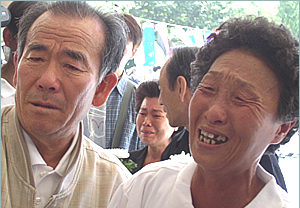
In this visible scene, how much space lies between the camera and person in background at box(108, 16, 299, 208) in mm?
1120

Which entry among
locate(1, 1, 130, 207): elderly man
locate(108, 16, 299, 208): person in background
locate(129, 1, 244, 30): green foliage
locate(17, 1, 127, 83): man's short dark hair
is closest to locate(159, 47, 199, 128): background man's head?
locate(17, 1, 127, 83): man's short dark hair

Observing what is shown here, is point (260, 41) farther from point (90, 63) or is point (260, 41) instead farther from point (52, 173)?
point (52, 173)

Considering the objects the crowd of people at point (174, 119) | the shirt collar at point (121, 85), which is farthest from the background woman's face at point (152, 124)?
the crowd of people at point (174, 119)

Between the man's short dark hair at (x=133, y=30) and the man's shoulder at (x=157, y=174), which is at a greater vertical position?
the man's short dark hair at (x=133, y=30)

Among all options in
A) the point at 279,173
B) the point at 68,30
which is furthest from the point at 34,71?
the point at 279,173

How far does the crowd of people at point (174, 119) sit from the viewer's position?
1.14 meters

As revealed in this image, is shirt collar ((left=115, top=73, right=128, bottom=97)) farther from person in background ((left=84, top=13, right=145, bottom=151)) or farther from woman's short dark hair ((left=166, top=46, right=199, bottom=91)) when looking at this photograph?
woman's short dark hair ((left=166, top=46, right=199, bottom=91))

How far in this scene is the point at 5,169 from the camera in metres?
1.39

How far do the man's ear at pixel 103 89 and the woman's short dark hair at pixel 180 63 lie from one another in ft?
1.49

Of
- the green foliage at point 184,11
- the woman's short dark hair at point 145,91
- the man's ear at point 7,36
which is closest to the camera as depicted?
the man's ear at point 7,36

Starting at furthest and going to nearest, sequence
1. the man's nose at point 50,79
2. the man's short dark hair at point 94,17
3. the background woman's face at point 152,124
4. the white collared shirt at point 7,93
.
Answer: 1. the background woman's face at point 152,124
2. the white collared shirt at point 7,93
3. the man's short dark hair at point 94,17
4. the man's nose at point 50,79

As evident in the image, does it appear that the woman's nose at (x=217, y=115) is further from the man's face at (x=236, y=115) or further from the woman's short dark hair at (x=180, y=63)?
the woman's short dark hair at (x=180, y=63)

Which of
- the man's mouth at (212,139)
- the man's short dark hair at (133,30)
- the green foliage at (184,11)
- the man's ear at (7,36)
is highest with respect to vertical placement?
the green foliage at (184,11)

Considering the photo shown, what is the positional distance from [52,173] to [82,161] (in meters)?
0.17
